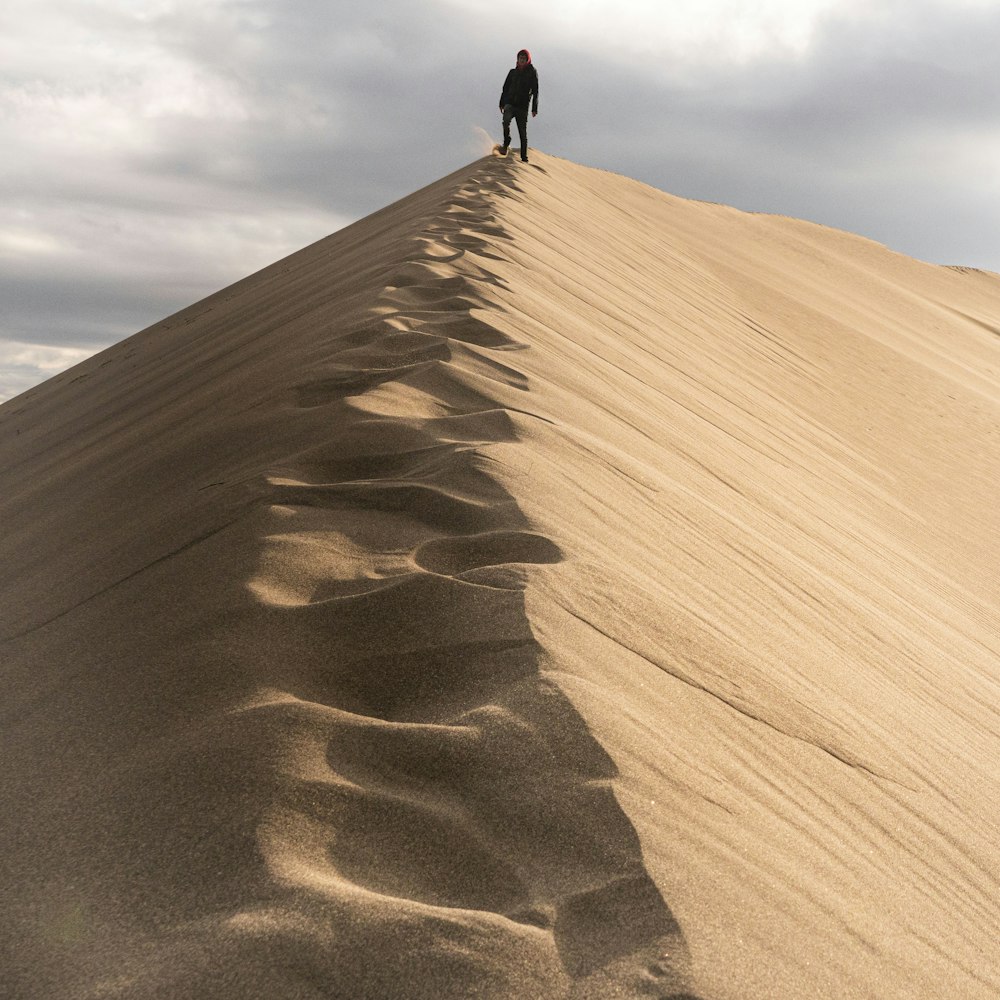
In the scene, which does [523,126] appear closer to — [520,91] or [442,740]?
[520,91]

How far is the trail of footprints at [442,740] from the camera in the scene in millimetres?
1216

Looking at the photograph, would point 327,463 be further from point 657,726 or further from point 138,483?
point 657,726

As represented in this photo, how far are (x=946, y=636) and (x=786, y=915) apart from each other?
6.94 feet

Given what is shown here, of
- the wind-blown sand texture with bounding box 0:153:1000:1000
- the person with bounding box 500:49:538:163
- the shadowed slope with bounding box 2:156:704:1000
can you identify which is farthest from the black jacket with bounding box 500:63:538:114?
the shadowed slope with bounding box 2:156:704:1000

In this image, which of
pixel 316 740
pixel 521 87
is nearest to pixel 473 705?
pixel 316 740

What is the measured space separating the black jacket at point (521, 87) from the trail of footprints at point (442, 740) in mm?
7949

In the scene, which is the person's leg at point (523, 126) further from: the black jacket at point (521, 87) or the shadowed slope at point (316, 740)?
the shadowed slope at point (316, 740)

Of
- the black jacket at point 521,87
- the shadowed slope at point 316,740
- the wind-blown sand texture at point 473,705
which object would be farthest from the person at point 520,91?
the shadowed slope at point 316,740

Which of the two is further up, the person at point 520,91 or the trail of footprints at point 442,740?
the person at point 520,91

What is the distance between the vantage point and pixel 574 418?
316 centimetres

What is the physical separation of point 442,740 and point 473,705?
11 cm

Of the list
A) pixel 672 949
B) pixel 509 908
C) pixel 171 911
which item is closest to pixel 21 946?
pixel 171 911

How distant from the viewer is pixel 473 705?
159cm

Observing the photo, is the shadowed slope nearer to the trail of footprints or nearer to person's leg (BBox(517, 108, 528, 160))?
the trail of footprints
